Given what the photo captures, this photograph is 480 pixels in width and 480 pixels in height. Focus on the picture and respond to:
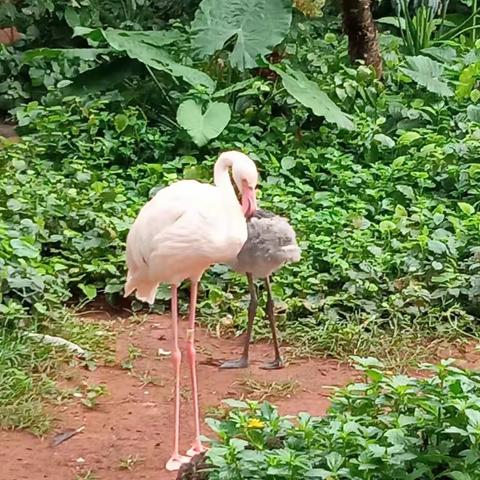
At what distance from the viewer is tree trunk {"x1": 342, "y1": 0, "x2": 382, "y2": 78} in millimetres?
7969

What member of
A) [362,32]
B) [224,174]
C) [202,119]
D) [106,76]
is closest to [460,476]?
[224,174]

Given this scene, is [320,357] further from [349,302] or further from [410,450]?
[410,450]

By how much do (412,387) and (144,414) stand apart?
68.2 inches

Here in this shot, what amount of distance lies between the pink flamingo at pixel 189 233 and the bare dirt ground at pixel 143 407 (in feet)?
0.65

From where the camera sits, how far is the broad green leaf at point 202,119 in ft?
22.9

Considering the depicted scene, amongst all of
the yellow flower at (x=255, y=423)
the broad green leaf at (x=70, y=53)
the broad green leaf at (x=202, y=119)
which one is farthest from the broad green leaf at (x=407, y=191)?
Result: the yellow flower at (x=255, y=423)

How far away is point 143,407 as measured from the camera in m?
4.87

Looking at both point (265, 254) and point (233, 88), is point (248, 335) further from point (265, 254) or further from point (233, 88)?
point (233, 88)

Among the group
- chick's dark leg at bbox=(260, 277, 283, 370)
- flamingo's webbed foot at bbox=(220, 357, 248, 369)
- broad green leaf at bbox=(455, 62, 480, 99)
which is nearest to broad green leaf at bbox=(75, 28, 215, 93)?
broad green leaf at bbox=(455, 62, 480, 99)

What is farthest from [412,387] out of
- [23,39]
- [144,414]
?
[23,39]

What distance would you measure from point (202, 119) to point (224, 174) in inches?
104

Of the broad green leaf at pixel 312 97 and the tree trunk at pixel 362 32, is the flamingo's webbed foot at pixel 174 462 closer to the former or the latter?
the broad green leaf at pixel 312 97

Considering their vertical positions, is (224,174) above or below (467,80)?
above

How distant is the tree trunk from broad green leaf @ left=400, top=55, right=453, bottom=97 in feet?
0.77
